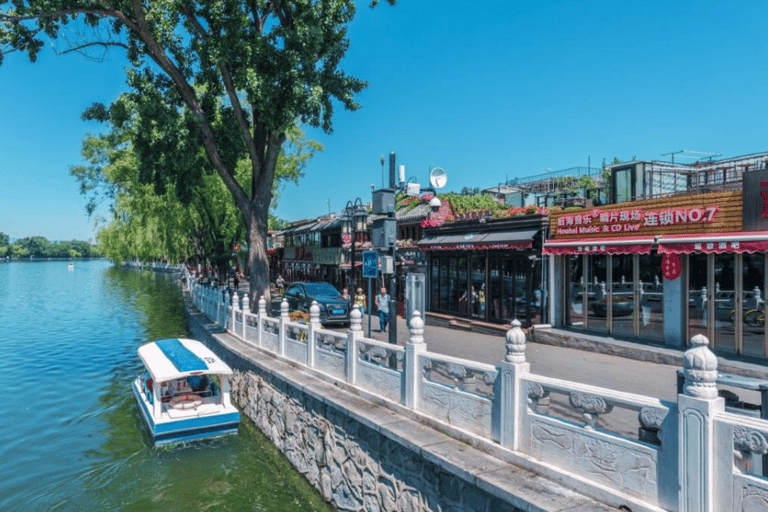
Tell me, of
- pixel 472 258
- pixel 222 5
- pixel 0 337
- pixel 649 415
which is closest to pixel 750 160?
pixel 472 258

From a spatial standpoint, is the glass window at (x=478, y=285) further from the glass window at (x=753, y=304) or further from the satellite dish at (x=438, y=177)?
the glass window at (x=753, y=304)

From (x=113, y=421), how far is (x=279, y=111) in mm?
9788

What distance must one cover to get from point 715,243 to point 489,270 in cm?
775

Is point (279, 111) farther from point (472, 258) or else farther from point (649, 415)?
point (649, 415)

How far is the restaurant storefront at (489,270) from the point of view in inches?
630

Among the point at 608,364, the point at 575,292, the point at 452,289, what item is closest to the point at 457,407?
the point at 608,364

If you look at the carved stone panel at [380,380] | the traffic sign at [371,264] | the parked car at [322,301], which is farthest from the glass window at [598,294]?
the parked car at [322,301]

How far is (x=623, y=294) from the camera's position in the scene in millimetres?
13703

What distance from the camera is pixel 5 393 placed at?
1627 cm

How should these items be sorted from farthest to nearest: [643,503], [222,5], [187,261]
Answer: [187,261] < [222,5] < [643,503]

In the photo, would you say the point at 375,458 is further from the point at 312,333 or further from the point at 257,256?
the point at 257,256

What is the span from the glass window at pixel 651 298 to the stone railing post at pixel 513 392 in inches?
341

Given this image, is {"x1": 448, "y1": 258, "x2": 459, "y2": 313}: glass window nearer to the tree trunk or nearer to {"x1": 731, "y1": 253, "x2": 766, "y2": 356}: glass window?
the tree trunk

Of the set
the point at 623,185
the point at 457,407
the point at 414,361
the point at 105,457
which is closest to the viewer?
the point at 457,407
